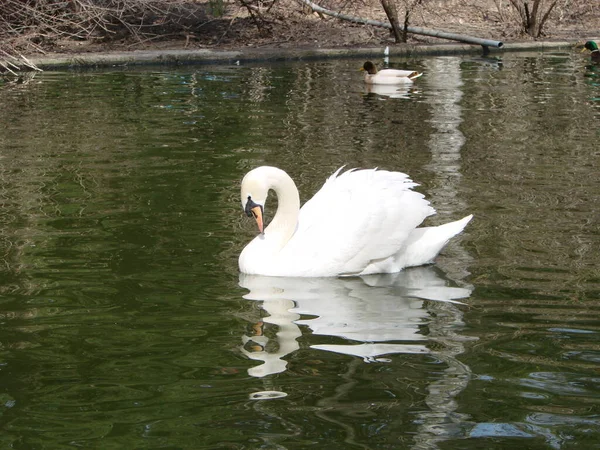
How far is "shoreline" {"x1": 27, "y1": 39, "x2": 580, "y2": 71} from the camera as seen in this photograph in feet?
62.9

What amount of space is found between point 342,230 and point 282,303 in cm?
72

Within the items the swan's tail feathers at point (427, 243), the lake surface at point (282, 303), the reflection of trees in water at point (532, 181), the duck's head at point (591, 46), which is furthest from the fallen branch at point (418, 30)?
the swan's tail feathers at point (427, 243)

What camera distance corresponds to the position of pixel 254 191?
6.88m

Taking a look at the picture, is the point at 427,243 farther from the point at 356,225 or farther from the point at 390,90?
the point at 390,90

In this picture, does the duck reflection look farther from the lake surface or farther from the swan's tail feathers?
the swan's tail feathers

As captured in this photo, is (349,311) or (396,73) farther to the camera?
(396,73)

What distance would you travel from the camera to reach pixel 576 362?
5.32 meters

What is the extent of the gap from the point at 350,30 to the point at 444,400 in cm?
1939

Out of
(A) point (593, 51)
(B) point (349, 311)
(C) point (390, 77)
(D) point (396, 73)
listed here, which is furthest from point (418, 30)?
(B) point (349, 311)

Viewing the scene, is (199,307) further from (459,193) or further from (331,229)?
(459,193)

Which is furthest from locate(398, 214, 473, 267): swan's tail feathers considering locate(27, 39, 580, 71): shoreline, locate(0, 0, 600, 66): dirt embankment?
locate(0, 0, 600, 66): dirt embankment

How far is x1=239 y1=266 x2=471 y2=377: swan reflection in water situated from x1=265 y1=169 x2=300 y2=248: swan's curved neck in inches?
11.1

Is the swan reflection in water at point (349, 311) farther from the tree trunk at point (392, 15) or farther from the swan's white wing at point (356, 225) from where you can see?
the tree trunk at point (392, 15)

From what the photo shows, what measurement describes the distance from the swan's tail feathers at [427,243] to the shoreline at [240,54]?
12859 millimetres
